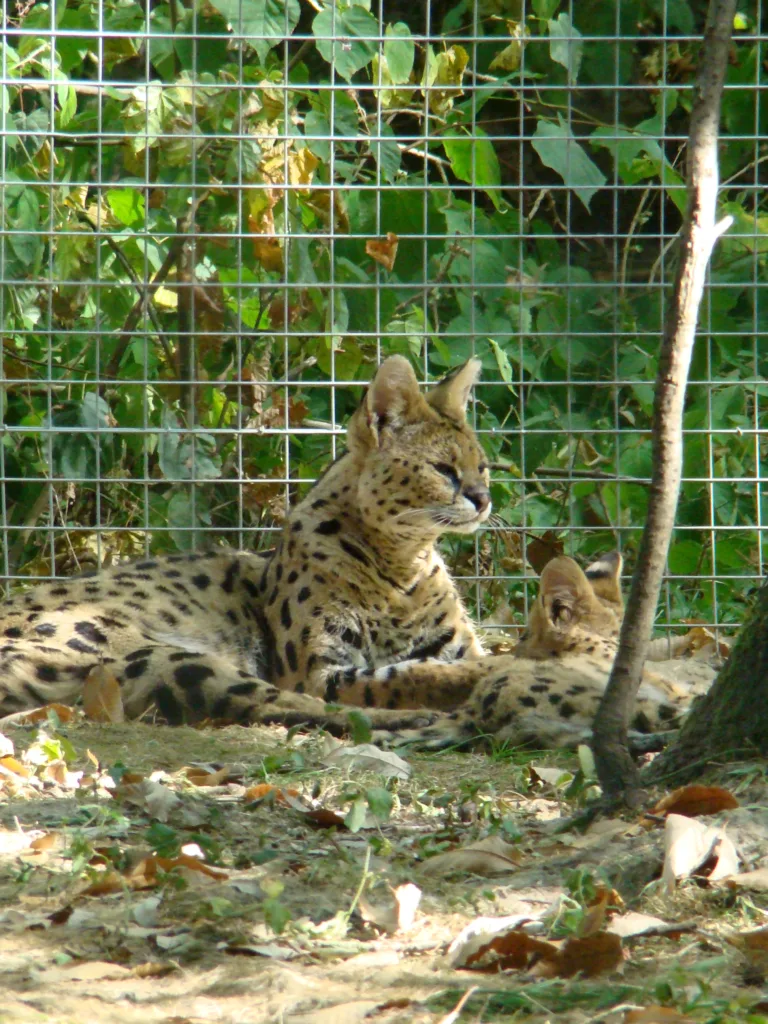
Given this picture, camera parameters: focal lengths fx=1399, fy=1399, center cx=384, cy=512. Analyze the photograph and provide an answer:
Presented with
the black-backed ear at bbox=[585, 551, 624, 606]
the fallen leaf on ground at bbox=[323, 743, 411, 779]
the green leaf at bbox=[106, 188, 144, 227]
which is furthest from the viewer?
the green leaf at bbox=[106, 188, 144, 227]

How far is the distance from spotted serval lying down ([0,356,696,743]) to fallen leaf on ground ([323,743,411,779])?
79cm

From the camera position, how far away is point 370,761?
3.59 meters

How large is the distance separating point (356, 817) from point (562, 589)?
2129mm

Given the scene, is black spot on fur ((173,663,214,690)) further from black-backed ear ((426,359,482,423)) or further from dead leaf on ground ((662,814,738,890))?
dead leaf on ground ((662,814,738,890))

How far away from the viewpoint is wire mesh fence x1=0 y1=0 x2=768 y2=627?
19.2 ft

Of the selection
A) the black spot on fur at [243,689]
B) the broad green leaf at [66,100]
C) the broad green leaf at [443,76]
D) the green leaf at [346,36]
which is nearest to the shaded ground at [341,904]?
the black spot on fur at [243,689]

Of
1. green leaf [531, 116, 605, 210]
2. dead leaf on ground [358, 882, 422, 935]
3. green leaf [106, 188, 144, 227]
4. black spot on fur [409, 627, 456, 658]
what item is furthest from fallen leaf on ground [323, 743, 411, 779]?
green leaf [106, 188, 144, 227]

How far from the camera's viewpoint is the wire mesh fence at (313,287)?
5.85 meters

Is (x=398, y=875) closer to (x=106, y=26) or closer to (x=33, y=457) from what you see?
(x=33, y=457)

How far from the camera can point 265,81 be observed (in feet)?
19.7

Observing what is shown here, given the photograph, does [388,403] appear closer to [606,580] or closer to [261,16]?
[606,580]

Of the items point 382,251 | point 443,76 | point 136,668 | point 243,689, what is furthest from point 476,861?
point 443,76

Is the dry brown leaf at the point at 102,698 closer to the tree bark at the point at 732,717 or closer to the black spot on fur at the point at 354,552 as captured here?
the black spot on fur at the point at 354,552

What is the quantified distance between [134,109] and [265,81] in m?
0.57
